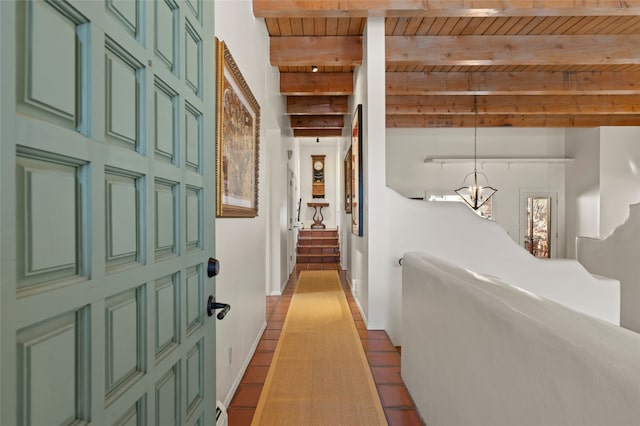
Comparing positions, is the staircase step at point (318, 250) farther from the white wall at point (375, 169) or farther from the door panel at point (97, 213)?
the door panel at point (97, 213)

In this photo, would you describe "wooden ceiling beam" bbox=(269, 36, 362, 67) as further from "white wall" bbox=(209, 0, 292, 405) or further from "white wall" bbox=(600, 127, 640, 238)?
"white wall" bbox=(600, 127, 640, 238)

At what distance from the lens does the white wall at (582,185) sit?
23.9ft

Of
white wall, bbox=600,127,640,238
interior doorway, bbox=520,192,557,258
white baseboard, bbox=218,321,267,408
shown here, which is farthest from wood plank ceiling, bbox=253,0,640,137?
white baseboard, bbox=218,321,267,408

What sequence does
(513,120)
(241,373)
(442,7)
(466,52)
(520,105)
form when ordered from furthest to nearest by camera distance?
1. (513,120)
2. (520,105)
3. (466,52)
4. (442,7)
5. (241,373)

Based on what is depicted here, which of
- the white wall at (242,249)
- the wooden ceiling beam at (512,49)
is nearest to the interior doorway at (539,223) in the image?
the wooden ceiling beam at (512,49)

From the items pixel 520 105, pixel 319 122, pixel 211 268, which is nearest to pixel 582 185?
pixel 520 105

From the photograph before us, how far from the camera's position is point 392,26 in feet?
13.5

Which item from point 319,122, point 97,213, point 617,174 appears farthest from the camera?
point 319,122

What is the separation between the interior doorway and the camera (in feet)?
26.8

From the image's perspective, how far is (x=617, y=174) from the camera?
718cm

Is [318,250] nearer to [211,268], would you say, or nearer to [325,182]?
[325,182]

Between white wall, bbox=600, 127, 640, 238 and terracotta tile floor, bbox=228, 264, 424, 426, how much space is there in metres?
5.53

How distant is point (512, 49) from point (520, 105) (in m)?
2.61

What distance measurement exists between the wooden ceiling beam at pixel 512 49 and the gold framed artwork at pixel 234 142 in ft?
6.67
